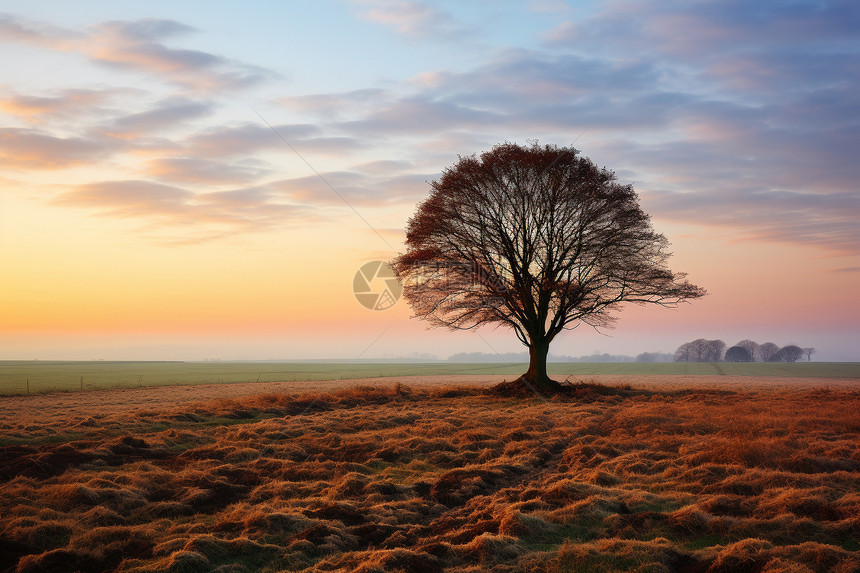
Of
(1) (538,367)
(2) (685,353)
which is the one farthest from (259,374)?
(2) (685,353)

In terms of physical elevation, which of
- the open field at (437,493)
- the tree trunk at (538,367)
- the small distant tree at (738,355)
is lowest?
the small distant tree at (738,355)

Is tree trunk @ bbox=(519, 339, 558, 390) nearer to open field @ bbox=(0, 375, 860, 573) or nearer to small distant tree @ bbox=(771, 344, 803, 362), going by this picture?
open field @ bbox=(0, 375, 860, 573)

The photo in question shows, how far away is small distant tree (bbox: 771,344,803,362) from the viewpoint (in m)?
162

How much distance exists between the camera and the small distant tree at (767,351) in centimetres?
16800

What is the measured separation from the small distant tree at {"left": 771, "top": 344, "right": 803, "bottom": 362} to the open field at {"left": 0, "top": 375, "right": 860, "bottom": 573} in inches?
6421

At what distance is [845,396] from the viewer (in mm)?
32688

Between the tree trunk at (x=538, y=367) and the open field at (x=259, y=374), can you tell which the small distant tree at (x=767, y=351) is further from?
the tree trunk at (x=538, y=367)

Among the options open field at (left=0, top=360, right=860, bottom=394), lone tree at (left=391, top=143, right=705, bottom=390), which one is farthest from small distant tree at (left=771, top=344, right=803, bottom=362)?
lone tree at (left=391, top=143, right=705, bottom=390)

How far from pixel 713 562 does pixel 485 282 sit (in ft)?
86.8

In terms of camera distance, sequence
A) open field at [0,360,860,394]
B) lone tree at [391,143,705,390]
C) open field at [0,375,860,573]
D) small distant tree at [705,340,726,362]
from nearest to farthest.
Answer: open field at [0,375,860,573], lone tree at [391,143,705,390], open field at [0,360,860,394], small distant tree at [705,340,726,362]

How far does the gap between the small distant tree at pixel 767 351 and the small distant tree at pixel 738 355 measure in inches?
395

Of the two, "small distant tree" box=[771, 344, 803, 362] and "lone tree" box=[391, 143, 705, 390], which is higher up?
"lone tree" box=[391, 143, 705, 390]

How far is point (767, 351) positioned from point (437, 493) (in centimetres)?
18623

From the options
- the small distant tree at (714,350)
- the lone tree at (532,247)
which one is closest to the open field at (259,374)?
the lone tree at (532,247)
